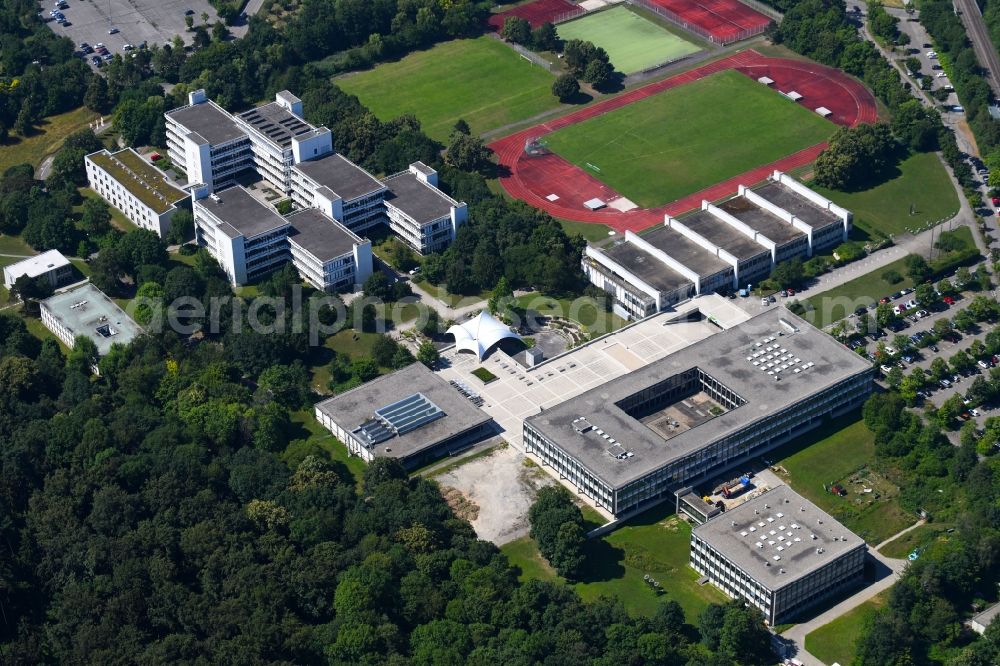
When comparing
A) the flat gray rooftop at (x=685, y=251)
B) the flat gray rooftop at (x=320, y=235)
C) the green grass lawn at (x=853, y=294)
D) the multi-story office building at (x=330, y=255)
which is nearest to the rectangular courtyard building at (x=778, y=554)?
the green grass lawn at (x=853, y=294)

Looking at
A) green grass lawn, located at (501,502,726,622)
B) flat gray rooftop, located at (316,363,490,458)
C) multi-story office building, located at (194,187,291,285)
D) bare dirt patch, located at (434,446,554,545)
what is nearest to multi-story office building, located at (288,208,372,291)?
multi-story office building, located at (194,187,291,285)

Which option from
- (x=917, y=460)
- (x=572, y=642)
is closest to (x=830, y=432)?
(x=917, y=460)

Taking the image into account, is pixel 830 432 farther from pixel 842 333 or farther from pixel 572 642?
pixel 572 642

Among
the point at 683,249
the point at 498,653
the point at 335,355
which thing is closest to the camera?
the point at 498,653

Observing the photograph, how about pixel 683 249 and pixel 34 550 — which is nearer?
pixel 34 550

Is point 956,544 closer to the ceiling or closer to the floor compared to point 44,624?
closer to the ceiling

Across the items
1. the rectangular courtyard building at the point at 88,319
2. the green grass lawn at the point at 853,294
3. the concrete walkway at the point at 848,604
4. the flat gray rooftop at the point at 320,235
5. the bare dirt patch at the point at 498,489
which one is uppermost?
the green grass lawn at the point at 853,294

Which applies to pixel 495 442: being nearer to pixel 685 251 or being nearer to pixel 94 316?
pixel 685 251

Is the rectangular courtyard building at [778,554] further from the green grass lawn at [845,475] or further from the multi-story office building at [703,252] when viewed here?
the multi-story office building at [703,252]

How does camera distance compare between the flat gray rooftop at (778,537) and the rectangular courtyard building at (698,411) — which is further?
the rectangular courtyard building at (698,411)
